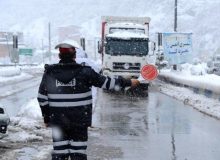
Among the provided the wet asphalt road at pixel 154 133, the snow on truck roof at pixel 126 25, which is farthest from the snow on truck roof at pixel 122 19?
the wet asphalt road at pixel 154 133

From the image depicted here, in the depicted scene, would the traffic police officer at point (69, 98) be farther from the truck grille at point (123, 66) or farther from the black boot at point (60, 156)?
the truck grille at point (123, 66)

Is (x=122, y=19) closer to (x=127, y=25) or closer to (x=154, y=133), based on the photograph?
(x=127, y=25)

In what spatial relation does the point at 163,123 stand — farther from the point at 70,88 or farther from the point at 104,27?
the point at 104,27

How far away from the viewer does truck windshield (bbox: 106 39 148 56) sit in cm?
2533

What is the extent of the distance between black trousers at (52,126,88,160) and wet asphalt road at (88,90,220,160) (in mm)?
3084

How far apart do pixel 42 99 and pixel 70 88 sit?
384 millimetres

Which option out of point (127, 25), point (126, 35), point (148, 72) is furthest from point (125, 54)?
point (148, 72)

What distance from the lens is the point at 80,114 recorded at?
18.2 feet

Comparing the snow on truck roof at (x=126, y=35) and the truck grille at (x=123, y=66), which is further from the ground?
the snow on truck roof at (x=126, y=35)

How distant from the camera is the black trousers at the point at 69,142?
5.62 m

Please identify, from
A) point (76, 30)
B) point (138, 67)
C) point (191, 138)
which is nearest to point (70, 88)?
point (191, 138)

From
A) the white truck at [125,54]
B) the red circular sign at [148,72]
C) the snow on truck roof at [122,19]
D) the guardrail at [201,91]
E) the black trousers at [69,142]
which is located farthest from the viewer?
the snow on truck roof at [122,19]

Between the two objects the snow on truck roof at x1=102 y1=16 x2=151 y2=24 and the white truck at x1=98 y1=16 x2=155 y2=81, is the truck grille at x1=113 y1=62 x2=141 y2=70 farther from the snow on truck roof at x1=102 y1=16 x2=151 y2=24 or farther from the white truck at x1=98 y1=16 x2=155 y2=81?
the snow on truck roof at x1=102 y1=16 x2=151 y2=24

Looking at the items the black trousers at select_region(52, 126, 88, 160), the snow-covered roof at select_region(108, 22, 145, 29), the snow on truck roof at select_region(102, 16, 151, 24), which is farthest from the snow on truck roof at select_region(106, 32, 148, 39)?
the black trousers at select_region(52, 126, 88, 160)
